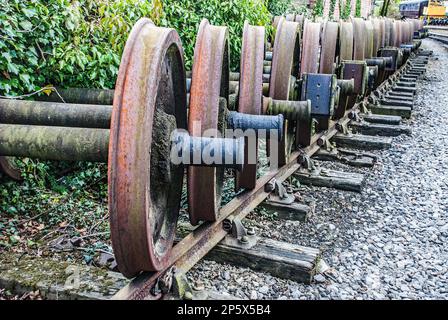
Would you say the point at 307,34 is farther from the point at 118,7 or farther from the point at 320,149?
the point at 118,7

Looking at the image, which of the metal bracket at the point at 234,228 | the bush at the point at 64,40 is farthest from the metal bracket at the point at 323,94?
the bush at the point at 64,40

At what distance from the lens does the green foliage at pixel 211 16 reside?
208 inches

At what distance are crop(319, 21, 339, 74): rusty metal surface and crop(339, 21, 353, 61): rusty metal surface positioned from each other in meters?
0.74

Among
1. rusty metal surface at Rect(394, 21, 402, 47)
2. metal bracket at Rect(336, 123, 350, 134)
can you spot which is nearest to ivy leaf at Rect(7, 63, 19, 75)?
metal bracket at Rect(336, 123, 350, 134)

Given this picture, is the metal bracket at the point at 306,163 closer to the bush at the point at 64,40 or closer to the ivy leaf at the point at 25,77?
the bush at the point at 64,40

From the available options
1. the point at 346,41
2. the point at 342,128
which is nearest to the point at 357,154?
the point at 342,128

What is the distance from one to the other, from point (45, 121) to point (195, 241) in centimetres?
126

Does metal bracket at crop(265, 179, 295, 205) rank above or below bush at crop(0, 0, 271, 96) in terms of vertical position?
below

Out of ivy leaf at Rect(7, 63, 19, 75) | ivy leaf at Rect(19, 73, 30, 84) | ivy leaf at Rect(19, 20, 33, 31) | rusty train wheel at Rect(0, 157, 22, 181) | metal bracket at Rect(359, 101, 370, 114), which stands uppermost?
ivy leaf at Rect(19, 20, 33, 31)

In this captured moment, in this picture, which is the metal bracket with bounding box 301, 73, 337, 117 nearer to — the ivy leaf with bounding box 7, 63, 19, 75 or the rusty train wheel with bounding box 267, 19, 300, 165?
the rusty train wheel with bounding box 267, 19, 300, 165

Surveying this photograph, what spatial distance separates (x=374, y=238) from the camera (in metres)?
3.25

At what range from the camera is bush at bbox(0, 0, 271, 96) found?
330cm
